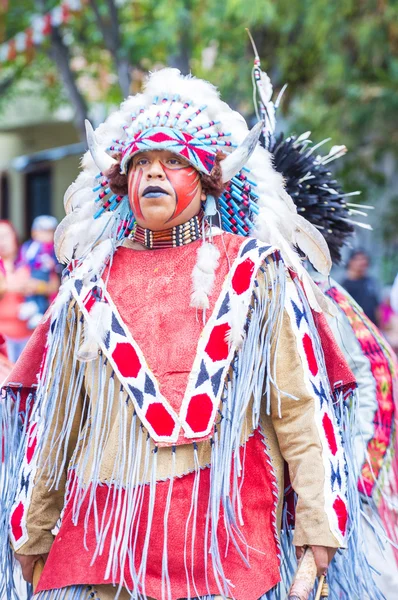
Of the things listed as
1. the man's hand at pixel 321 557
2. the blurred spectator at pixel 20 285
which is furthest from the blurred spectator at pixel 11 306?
the man's hand at pixel 321 557

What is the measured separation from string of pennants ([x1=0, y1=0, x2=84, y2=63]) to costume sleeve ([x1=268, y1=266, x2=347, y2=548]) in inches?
378

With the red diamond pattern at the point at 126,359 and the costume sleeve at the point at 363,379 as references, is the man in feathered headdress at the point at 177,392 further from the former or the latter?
the costume sleeve at the point at 363,379

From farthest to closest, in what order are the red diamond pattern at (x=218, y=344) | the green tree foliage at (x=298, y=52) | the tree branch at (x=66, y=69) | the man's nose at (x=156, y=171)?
the tree branch at (x=66, y=69)
the green tree foliage at (x=298, y=52)
the man's nose at (x=156, y=171)
the red diamond pattern at (x=218, y=344)

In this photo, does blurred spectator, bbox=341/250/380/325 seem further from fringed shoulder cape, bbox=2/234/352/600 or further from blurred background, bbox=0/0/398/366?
fringed shoulder cape, bbox=2/234/352/600

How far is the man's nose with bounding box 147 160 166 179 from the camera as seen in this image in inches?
110

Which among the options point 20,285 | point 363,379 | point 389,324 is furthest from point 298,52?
point 363,379

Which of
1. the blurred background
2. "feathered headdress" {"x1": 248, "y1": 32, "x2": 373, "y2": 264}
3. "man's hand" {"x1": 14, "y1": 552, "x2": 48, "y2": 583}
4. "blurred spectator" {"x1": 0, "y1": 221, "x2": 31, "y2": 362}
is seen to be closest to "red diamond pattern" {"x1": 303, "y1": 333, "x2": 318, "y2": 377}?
"man's hand" {"x1": 14, "y1": 552, "x2": 48, "y2": 583}

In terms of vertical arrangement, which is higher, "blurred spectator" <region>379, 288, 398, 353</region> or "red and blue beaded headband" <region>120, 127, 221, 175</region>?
"red and blue beaded headband" <region>120, 127, 221, 175</region>

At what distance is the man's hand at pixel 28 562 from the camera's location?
2869 mm

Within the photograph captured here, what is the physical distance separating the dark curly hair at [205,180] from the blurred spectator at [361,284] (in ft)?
22.5

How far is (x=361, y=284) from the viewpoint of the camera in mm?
9906

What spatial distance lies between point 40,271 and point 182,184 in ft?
20.2

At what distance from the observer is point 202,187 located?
2902 millimetres

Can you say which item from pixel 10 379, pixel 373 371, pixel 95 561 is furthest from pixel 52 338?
pixel 373 371
